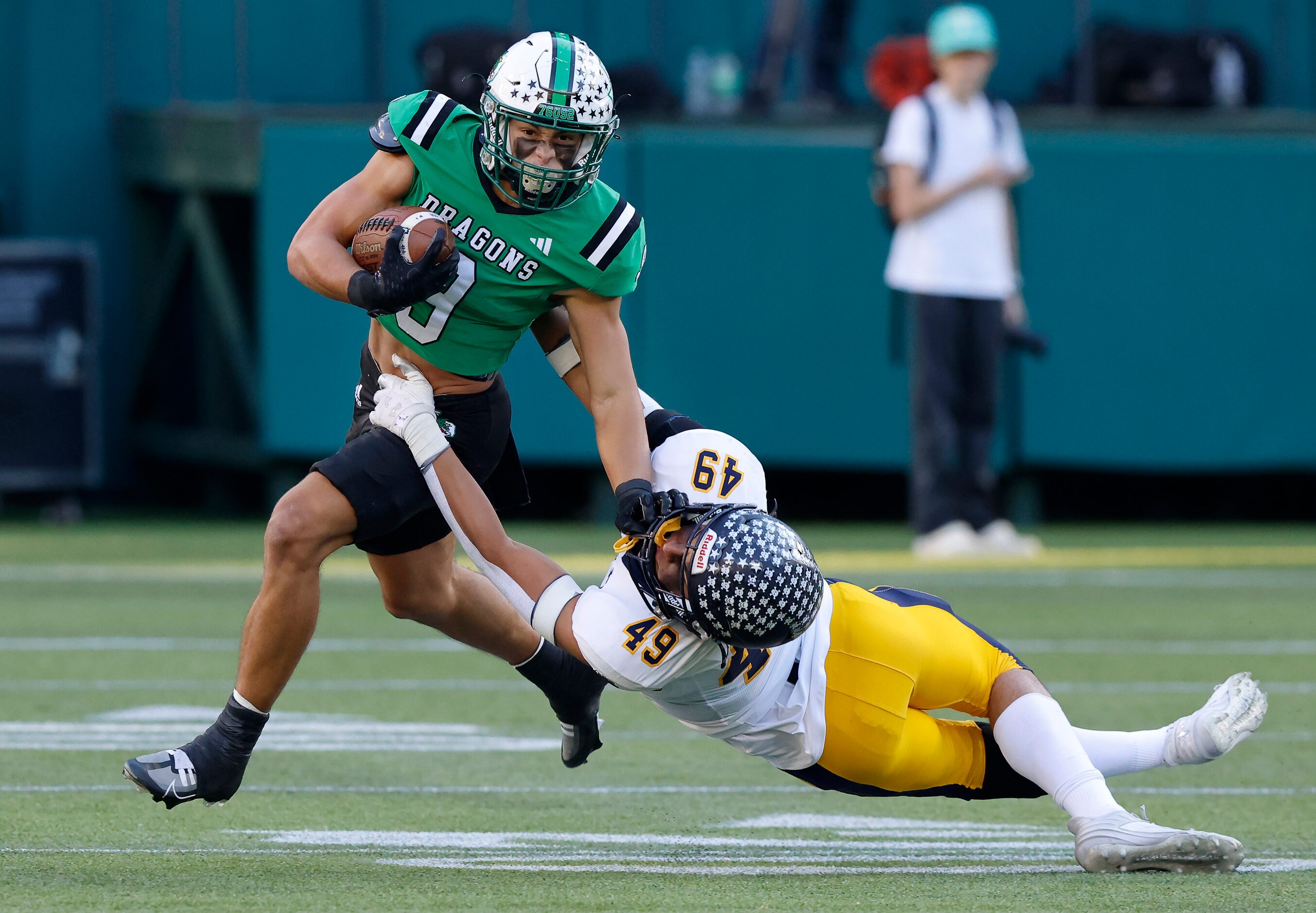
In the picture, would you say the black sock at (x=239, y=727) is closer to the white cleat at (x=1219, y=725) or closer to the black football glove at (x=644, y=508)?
the black football glove at (x=644, y=508)

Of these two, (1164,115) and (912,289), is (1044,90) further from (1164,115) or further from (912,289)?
(912,289)

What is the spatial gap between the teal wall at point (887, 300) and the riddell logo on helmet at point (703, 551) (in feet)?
24.7

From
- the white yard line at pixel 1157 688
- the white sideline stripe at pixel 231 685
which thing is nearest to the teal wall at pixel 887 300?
the white sideline stripe at pixel 231 685

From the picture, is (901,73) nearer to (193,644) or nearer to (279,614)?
(193,644)

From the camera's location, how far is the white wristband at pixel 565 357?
17.6 ft

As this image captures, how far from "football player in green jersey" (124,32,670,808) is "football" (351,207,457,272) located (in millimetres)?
29

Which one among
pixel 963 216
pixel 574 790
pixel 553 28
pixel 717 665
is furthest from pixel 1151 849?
pixel 553 28

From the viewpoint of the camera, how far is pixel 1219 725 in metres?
4.46

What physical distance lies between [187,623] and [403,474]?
411 centimetres

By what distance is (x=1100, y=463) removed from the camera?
39.0ft

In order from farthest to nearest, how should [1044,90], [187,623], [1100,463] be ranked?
[1044,90] < [1100,463] < [187,623]

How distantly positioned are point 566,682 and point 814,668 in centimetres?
110

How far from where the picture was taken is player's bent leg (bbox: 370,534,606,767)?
531 centimetres

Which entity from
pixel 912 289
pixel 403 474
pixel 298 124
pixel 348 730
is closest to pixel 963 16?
pixel 912 289
